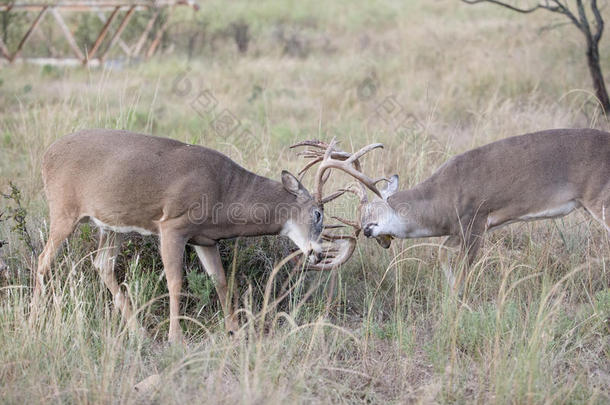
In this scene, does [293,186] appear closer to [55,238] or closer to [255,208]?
[255,208]

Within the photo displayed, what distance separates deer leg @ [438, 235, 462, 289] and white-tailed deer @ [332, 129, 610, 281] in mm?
11

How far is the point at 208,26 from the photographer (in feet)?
60.0

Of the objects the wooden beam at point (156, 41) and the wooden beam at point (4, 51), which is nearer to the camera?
the wooden beam at point (4, 51)

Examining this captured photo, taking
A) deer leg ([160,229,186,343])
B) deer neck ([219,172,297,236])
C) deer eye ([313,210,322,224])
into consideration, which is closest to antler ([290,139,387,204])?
deer eye ([313,210,322,224])

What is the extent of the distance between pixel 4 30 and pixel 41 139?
836 cm

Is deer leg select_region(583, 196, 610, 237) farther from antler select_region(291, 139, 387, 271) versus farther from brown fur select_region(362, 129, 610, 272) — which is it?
antler select_region(291, 139, 387, 271)

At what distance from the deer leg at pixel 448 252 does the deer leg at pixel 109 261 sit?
273cm

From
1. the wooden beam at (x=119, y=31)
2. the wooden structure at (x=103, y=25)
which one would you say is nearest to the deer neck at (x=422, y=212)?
the wooden structure at (x=103, y=25)

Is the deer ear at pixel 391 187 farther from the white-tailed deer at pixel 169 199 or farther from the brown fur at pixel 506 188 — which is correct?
the white-tailed deer at pixel 169 199

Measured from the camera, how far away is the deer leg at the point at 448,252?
258 inches

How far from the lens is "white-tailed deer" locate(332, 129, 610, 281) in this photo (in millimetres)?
6453

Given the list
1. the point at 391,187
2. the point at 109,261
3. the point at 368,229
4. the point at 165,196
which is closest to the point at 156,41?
the point at 391,187

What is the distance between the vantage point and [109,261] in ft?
20.7

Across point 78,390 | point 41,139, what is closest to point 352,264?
point 78,390
